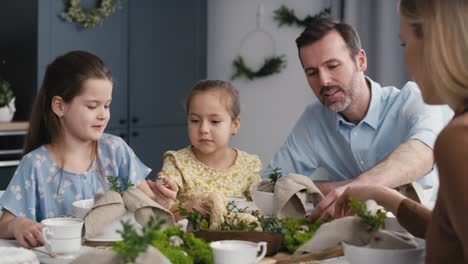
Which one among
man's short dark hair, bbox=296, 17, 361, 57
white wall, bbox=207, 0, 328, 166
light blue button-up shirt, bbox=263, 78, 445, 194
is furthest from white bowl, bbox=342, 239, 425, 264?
white wall, bbox=207, 0, 328, 166

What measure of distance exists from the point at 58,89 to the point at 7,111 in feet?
7.43

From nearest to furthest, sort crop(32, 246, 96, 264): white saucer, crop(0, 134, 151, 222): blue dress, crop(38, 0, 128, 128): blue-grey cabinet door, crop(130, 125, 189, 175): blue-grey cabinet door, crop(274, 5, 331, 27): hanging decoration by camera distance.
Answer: crop(32, 246, 96, 264): white saucer, crop(0, 134, 151, 222): blue dress, crop(38, 0, 128, 128): blue-grey cabinet door, crop(274, 5, 331, 27): hanging decoration, crop(130, 125, 189, 175): blue-grey cabinet door

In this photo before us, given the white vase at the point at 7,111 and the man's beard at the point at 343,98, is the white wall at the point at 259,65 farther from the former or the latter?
the man's beard at the point at 343,98

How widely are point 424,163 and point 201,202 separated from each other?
930 millimetres

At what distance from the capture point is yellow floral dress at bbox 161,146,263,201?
7.70 ft

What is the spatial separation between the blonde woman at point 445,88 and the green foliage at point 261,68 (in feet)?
12.3

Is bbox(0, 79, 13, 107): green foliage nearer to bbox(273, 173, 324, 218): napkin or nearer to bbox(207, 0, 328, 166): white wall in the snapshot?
bbox(207, 0, 328, 166): white wall

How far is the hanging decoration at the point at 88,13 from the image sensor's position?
438 cm

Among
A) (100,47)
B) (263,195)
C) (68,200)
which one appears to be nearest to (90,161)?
(68,200)

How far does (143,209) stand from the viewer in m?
1.60

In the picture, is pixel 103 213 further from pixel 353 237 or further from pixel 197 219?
pixel 353 237

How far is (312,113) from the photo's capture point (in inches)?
109

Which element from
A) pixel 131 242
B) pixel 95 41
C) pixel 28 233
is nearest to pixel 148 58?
pixel 95 41

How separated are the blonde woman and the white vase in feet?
11.3
